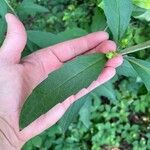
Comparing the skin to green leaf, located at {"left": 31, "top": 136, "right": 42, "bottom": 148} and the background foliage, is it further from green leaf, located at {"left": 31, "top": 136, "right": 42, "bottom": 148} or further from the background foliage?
the background foliage

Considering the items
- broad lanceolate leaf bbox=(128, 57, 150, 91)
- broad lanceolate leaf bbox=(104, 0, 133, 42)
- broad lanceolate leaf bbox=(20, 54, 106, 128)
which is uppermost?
broad lanceolate leaf bbox=(104, 0, 133, 42)

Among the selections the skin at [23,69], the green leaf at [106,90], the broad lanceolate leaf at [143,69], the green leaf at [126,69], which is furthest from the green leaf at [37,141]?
the broad lanceolate leaf at [143,69]

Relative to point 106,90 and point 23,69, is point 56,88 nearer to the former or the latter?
point 23,69

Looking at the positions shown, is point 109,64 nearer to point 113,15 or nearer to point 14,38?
point 113,15

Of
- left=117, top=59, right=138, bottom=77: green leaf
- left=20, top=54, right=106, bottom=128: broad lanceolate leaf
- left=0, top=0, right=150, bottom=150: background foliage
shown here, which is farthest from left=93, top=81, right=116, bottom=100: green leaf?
left=0, top=0, right=150, bottom=150: background foliage

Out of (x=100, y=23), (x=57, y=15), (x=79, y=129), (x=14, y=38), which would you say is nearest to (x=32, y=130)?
(x=14, y=38)

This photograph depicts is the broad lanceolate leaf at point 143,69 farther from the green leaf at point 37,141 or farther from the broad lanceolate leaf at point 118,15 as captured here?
the green leaf at point 37,141

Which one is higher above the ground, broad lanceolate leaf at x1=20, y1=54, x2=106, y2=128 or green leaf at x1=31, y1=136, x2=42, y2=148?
broad lanceolate leaf at x1=20, y1=54, x2=106, y2=128

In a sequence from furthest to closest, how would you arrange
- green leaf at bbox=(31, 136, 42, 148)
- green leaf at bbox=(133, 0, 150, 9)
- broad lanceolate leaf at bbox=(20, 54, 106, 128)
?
green leaf at bbox=(31, 136, 42, 148), green leaf at bbox=(133, 0, 150, 9), broad lanceolate leaf at bbox=(20, 54, 106, 128)
